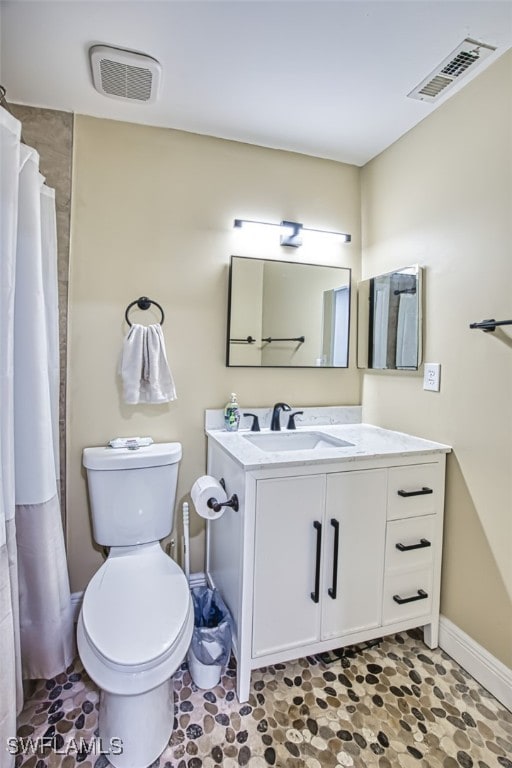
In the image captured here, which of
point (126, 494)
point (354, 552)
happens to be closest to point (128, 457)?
point (126, 494)

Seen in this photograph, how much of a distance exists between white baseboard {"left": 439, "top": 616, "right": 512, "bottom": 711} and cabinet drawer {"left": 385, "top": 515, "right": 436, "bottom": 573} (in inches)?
11.2

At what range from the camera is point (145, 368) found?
173 centimetres

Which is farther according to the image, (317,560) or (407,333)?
(407,333)

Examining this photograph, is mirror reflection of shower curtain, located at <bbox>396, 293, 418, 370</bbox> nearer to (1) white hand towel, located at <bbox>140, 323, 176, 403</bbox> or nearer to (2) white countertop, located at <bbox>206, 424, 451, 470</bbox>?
(2) white countertop, located at <bbox>206, 424, 451, 470</bbox>

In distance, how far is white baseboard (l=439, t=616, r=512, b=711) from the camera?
1.35 m

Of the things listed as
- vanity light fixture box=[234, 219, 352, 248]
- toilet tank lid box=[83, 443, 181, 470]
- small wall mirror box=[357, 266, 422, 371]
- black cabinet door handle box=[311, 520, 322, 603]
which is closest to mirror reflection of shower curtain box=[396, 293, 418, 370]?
small wall mirror box=[357, 266, 422, 371]

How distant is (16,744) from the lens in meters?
1.11

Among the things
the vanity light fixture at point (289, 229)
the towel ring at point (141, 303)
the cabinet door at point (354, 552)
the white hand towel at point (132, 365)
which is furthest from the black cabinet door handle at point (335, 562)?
the vanity light fixture at point (289, 229)

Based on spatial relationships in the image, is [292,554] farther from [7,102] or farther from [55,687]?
[7,102]

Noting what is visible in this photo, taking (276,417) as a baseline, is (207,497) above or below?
below

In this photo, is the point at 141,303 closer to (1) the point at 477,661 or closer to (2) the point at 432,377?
(2) the point at 432,377

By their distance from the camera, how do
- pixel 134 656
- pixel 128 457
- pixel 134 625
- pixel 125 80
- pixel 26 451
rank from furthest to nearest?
pixel 128 457 → pixel 125 80 → pixel 26 451 → pixel 134 625 → pixel 134 656

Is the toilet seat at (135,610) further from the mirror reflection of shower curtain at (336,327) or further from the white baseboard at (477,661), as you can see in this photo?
the mirror reflection of shower curtain at (336,327)

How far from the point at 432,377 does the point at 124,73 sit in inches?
69.1
